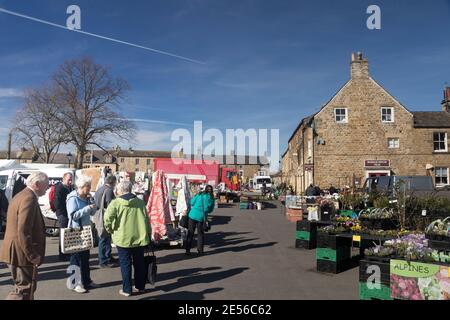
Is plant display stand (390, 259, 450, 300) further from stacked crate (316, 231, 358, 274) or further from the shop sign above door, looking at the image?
the shop sign above door

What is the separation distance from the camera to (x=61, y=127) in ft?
141

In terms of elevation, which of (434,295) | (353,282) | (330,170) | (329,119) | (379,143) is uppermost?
(329,119)

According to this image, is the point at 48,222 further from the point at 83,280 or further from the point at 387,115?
the point at 387,115

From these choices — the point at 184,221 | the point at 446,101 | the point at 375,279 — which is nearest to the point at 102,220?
the point at 184,221

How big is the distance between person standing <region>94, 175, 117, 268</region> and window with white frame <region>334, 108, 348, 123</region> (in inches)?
981

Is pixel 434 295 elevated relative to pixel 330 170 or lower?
lower

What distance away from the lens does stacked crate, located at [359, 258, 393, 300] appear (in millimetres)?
5484

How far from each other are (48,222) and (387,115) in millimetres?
25913

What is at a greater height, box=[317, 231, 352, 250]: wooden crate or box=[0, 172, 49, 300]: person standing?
box=[0, 172, 49, 300]: person standing

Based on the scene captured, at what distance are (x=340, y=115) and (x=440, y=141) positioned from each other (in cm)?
783

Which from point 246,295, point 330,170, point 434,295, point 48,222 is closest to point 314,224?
point 246,295

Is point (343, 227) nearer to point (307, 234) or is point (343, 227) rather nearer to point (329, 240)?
point (329, 240)

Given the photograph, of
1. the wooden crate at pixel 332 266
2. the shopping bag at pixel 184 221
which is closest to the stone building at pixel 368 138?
the shopping bag at pixel 184 221

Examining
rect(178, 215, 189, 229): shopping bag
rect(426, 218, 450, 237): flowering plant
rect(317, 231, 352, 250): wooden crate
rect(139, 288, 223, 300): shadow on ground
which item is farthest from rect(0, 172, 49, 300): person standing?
rect(178, 215, 189, 229): shopping bag
